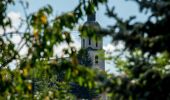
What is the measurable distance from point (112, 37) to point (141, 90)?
1.00m

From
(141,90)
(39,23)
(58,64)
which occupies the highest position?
(39,23)

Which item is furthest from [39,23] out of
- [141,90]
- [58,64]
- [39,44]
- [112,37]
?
[141,90]

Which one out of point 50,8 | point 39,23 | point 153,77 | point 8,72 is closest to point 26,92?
point 39,23

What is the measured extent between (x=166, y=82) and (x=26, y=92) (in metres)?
2.86

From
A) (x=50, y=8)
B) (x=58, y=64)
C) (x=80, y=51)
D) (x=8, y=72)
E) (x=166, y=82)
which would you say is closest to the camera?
(x=166, y=82)

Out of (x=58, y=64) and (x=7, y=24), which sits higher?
(x=7, y=24)

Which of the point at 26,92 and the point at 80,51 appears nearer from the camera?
the point at 26,92

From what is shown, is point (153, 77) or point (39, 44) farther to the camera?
point (39, 44)

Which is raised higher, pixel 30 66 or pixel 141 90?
pixel 30 66

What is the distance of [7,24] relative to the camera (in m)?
10.9

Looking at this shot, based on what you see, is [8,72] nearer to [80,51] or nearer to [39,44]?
[80,51]

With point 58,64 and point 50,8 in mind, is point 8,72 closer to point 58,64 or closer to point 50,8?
point 50,8

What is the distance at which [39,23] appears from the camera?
28.2ft

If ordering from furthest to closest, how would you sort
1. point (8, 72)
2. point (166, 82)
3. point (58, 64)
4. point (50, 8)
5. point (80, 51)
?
point (8, 72), point (80, 51), point (50, 8), point (58, 64), point (166, 82)
